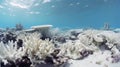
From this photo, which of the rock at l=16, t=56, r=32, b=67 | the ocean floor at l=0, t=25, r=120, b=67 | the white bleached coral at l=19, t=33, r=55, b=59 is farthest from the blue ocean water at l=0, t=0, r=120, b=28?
the rock at l=16, t=56, r=32, b=67

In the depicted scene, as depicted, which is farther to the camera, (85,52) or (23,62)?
(85,52)

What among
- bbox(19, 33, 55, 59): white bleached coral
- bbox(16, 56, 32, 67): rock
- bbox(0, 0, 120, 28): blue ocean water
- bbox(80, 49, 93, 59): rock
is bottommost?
bbox(80, 49, 93, 59): rock

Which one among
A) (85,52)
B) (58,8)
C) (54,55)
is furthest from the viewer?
(58,8)

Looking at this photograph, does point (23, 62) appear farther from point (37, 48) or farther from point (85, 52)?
point (85, 52)

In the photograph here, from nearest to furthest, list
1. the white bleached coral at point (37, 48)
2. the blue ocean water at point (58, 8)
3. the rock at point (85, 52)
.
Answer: the white bleached coral at point (37, 48) < the rock at point (85, 52) < the blue ocean water at point (58, 8)

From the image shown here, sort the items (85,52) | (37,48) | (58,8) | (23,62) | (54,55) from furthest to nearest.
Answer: (58,8) < (85,52) < (54,55) < (37,48) < (23,62)

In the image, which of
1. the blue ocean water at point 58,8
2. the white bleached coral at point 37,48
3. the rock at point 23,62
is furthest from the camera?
the blue ocean water at point 58,8

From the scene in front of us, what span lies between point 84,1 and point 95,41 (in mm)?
27477

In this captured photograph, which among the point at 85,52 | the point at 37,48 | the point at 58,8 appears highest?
the point at 58,8

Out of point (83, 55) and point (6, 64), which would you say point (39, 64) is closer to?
point (6, 64)

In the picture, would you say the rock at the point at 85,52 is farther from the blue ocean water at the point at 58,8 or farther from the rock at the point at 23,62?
the blue ocean water at the point at 58,8

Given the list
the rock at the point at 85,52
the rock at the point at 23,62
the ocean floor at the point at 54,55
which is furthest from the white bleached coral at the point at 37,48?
the rock at the point at 85,52

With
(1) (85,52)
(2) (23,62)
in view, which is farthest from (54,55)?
(1) (85,52)

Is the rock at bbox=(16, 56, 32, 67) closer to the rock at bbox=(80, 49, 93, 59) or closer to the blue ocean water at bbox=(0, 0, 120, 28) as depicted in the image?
the rock at bbox=(80, 49, 93, 59)
